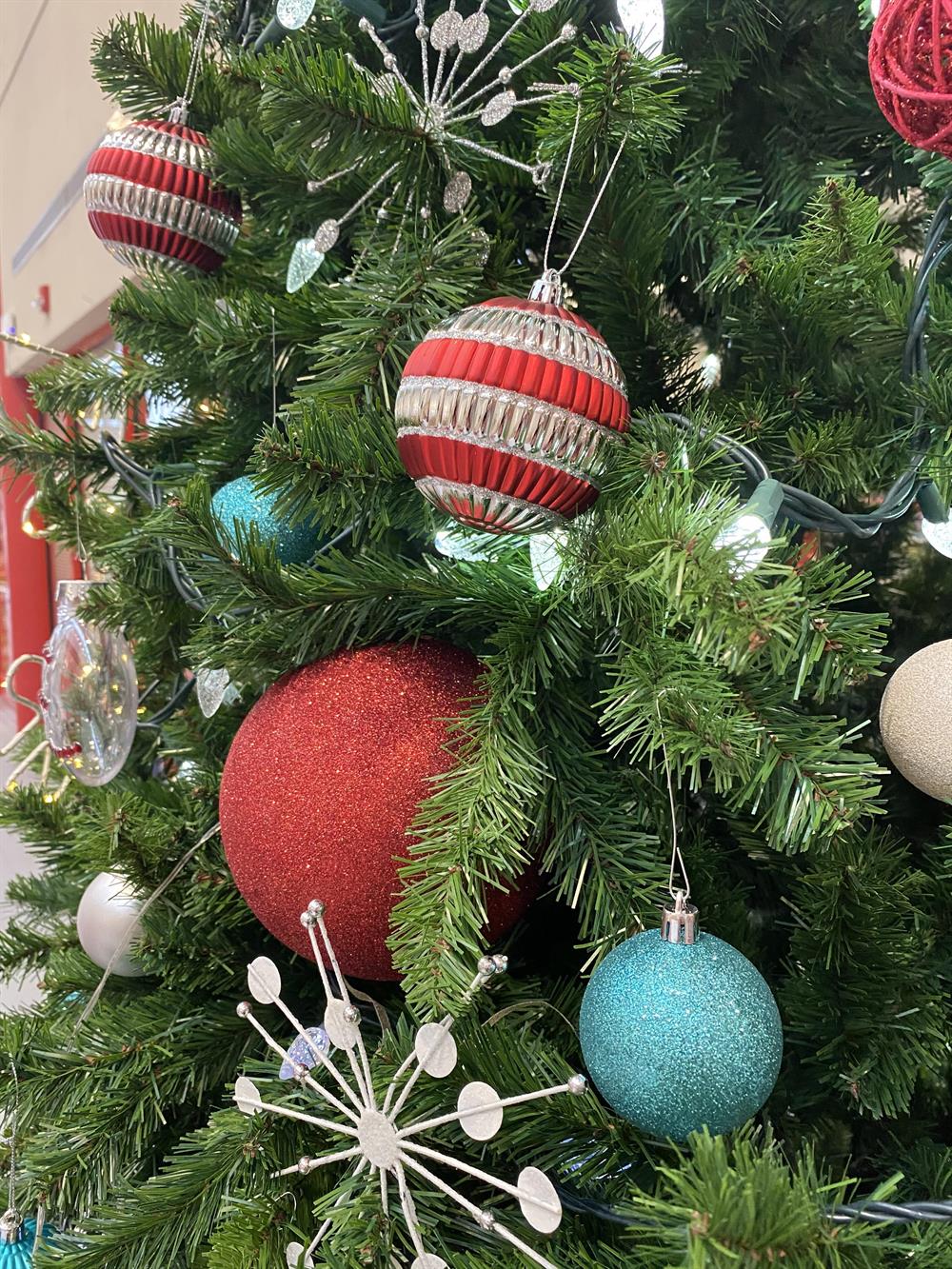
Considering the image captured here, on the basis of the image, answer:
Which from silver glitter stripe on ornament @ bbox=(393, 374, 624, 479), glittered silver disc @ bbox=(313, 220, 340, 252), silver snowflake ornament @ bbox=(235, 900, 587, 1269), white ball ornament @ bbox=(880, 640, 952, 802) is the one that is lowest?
silver snowflake ornament @ bbox=(235, 900, 587, 1269)

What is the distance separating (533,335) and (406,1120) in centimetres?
29

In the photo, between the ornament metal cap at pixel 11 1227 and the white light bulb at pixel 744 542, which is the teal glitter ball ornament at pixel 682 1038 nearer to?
the white light bulb at pixel 744 542

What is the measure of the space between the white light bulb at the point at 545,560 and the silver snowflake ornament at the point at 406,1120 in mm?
148

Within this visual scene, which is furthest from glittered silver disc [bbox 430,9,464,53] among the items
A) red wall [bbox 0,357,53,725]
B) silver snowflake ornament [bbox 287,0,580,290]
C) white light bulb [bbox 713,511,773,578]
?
red wall [bbox 0,357,53,725]

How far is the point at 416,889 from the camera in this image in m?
0.31

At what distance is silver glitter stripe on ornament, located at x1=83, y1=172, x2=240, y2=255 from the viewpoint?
1.67ft

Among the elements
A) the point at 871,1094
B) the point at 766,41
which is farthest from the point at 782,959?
the point at 766,41

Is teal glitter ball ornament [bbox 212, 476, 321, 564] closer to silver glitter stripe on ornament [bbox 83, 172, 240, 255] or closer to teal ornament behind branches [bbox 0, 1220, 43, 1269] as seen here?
silver glitter stripe on ornament [bbox 83, 172, 240, 255]

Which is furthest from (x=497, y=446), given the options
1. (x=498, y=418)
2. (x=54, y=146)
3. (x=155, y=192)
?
(x=54, y=146)

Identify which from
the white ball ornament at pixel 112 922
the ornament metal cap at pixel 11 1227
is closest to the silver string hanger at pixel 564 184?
the white ball ornament at pixel 112 922

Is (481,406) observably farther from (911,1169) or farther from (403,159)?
(911,1169)

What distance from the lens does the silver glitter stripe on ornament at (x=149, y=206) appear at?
51 cm

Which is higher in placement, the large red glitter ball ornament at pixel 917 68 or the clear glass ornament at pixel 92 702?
the large red glitter ball ornament at pixel 917 68

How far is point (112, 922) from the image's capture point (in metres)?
0.49
